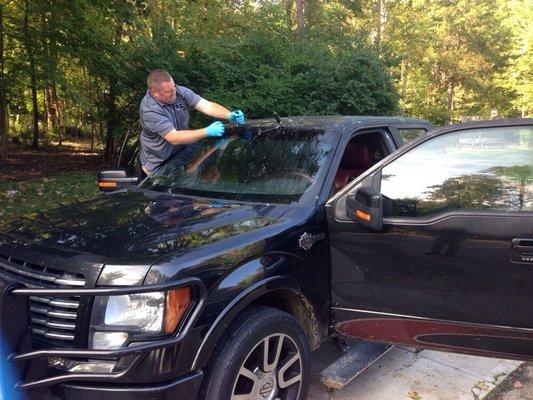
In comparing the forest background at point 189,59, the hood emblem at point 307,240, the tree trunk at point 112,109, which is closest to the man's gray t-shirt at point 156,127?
the hood emblem at point 307,240

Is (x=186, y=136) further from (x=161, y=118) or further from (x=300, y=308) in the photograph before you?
(x=300, y=308)

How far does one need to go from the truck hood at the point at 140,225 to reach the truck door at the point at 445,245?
54 centimetres

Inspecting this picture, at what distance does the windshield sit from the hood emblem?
28 cm

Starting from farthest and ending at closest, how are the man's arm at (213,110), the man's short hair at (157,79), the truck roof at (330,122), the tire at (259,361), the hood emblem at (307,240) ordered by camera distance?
the man's arm at (213,110), the man's short hair at (157,79), the truck roof at (330,122), the hood emblem at (307,240), the tire at (259,361)

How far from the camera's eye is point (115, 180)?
4.01m

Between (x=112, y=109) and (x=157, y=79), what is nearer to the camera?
(x=157, y=79)

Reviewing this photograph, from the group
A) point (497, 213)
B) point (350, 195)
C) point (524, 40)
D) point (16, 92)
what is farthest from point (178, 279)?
point (524, 40)

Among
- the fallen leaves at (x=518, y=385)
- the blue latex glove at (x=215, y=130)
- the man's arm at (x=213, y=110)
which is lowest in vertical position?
the fallen leaves at (x=518, y=385)

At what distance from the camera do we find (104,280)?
2.14 meters

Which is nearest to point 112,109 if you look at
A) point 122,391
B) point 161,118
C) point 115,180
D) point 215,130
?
point 161,118

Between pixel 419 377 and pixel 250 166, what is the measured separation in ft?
6.08

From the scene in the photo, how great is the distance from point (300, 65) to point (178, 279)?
848cm

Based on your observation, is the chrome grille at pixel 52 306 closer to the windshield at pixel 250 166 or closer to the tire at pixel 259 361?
the tire at pixel 259 361

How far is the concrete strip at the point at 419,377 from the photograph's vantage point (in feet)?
10.7
